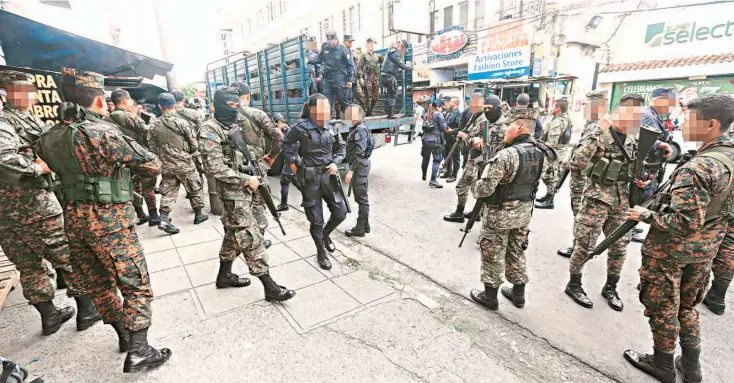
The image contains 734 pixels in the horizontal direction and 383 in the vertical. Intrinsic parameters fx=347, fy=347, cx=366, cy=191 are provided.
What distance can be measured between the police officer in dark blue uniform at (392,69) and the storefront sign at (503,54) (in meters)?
9.46

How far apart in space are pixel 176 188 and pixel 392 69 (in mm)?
4603

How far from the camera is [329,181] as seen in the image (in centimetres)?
366

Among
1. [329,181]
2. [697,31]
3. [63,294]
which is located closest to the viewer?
[63,294]

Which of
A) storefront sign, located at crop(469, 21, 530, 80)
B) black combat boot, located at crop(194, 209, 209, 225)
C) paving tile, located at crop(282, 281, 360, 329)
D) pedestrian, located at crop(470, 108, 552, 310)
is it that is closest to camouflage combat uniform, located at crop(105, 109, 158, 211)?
black combat boot, located at crop(194, 209, 209, 225)

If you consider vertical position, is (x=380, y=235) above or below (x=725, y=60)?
below

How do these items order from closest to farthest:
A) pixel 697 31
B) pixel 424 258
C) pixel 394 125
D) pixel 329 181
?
pixel 329 181 < pixel 424 258 < pixel 394 125 < pixel 697 31

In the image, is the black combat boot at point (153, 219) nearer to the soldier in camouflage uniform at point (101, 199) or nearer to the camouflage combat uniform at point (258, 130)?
the camouflage combat uniform at point (258, 130)

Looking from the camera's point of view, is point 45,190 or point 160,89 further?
point 160,89

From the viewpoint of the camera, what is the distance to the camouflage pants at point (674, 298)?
209 centimetres

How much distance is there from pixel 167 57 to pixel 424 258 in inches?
599

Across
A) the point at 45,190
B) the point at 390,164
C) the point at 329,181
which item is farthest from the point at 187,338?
the point at 390,164

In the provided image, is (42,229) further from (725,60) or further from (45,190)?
(725,60)

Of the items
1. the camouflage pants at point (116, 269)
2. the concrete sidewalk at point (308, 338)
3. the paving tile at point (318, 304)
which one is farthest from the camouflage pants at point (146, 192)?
A: the paving tile at point (318, 304)

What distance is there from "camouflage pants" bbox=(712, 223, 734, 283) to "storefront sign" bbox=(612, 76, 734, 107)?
432 inches
